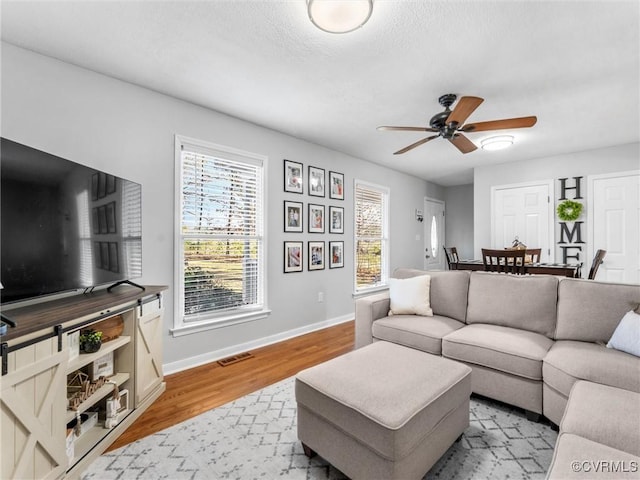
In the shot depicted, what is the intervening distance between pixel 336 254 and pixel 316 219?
645mm

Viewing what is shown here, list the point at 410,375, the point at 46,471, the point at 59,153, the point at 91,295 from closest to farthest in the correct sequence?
the point at 46,471, the point at 410,375, the point at 91,295, the point at 59,153

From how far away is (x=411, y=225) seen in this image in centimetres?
607

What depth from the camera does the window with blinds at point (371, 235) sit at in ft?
16.1

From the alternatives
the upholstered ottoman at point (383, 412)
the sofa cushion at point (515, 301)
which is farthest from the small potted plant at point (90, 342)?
the sofa cushion at point (515, 301)

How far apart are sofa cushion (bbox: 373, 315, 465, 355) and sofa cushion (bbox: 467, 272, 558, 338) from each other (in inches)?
9.8

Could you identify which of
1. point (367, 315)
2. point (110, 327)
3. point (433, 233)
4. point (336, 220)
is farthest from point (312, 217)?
point (433, 233)

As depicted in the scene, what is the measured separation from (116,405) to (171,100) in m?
2.47

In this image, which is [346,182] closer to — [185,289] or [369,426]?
[185,289]

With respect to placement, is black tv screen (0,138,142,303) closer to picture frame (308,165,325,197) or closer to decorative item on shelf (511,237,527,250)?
picture frame (308,165,325,197)

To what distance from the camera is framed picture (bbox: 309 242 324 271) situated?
405 cm

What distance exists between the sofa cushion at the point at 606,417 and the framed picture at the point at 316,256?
9.59ft

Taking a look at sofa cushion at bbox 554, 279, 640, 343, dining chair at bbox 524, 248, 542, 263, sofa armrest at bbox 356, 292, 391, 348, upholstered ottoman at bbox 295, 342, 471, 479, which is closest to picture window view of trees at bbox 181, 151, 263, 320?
sofa armrest at bbox 356, 292, 391, 348

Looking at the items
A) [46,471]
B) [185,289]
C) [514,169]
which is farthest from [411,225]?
[46,471]

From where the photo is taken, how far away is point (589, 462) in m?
1.01
